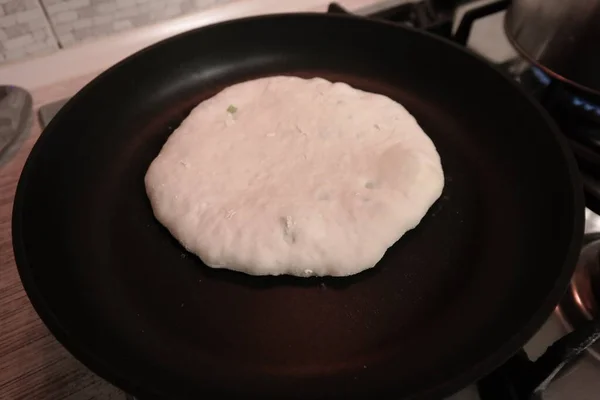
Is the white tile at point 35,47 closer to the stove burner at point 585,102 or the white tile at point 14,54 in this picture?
the white tile at point 14,54

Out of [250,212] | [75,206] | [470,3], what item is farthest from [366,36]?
[75,206]

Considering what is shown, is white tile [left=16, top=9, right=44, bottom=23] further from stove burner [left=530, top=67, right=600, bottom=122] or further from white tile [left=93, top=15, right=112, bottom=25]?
stove burner [left=530, top=67, right=600, bottom=122]

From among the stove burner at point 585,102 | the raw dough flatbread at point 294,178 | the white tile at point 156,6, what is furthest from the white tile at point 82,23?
the stove burner at point 585,102

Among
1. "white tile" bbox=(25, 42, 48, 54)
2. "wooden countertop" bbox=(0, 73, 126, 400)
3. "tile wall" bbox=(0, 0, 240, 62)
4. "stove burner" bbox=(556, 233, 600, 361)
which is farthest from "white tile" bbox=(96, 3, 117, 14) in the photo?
"stove burner" bbox=(556, 233, 600, 361)

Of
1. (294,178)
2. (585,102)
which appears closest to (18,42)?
(294,178)

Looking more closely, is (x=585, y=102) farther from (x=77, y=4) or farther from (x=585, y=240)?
(x=77, y=4)
